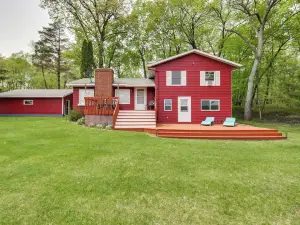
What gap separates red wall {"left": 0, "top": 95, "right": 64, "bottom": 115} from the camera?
20812mm

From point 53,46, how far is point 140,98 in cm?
2292

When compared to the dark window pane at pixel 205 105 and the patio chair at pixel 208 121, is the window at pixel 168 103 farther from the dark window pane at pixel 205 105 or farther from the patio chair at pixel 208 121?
the patio chair at pixel 208 121

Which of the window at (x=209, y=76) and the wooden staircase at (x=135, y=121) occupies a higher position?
the window at (x=209, y=76)

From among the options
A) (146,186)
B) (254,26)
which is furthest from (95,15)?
(146,186)

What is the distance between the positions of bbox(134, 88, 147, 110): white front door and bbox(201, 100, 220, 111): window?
502cm

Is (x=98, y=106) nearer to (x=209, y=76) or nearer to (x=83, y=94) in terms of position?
(x=83, y=94)

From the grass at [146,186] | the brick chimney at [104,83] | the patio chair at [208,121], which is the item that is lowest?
the grass at [146,186]

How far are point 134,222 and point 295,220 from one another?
7.95 feet

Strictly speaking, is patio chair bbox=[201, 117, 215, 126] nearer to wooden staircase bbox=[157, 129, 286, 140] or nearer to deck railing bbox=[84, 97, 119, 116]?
wooden staircase bbox=[157, 129, 286, 140]

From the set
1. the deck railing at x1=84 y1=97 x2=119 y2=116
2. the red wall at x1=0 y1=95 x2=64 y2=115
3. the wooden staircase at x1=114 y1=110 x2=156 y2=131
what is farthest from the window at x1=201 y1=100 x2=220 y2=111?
the red wall at x1=0 y1=95 x2=64 y2=115

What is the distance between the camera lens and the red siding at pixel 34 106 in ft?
68.3

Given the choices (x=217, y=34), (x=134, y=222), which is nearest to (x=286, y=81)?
(x=217, y=34)

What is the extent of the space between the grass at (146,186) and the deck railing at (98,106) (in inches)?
208

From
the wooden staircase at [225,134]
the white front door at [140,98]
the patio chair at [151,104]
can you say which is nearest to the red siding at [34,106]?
the white front door at [140,98]
